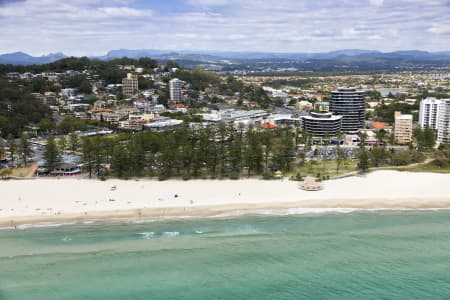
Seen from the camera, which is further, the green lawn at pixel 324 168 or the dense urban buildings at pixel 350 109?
the dense urban buildings at pixel 350 109

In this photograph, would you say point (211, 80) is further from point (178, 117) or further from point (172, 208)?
point (172, 208)

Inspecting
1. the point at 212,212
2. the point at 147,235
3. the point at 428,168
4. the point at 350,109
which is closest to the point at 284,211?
the point at 212,212

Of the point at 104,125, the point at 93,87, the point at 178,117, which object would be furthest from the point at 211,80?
the point at 104,125

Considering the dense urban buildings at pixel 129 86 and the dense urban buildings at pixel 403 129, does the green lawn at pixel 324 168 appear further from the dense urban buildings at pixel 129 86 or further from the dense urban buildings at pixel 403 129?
the dense urban buildings at pixel 129 86

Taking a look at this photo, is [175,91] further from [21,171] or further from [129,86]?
[21,171]

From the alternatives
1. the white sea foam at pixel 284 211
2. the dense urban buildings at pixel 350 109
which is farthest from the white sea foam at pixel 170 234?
the dense urban buildings at pixel 350 109

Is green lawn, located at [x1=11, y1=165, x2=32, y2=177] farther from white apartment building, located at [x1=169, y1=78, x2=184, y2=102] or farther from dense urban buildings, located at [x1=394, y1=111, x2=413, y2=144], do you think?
white apartment building, located at [x1=169, y1=78, x2=184, y2=102]
